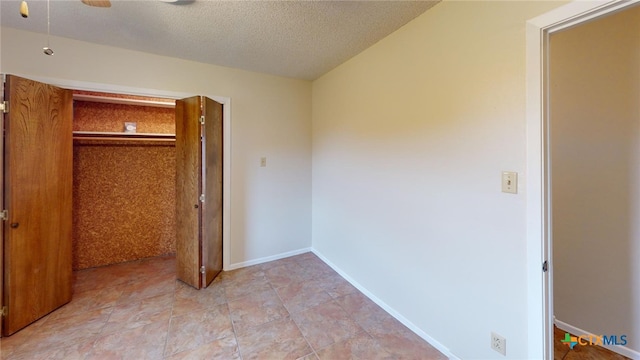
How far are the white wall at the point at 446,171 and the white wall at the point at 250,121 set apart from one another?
39.5 inches

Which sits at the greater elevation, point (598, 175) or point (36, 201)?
point (598, 175)

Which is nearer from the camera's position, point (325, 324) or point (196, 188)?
point (325, 324)

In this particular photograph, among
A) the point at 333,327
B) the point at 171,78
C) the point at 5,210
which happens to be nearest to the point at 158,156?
the point at 171,78

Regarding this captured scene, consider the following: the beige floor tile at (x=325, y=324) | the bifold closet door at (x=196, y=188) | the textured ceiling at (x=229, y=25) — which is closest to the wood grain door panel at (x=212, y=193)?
the bifold closet door at (x=196, y=188)

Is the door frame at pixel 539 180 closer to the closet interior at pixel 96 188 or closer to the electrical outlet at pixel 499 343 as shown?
the electrical outlet at pixel 499 343

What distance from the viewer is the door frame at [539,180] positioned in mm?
1260

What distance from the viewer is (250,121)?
3.19m

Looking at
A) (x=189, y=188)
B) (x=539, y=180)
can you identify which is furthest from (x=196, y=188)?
(x=539, y=180)

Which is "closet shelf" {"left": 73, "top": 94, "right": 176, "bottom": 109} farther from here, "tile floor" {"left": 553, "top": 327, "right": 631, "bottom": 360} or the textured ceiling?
"tile floor" {"left": 553, "top": 327, "right": 631, "bottom": 360}

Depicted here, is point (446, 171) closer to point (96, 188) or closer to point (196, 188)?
point (196, 188)

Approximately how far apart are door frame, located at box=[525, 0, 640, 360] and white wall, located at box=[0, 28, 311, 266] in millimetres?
2660

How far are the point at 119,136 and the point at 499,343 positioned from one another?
4412mm

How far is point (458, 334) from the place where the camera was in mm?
1715

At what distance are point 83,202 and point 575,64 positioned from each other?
17.1 ft
